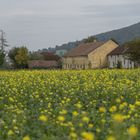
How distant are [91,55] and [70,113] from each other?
8011 centimetres

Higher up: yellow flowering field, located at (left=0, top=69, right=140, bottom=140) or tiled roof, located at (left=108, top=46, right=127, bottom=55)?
tiled roof, located at (left=108, top=46, right=127, bottom=55)

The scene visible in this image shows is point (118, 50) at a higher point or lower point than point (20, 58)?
higher

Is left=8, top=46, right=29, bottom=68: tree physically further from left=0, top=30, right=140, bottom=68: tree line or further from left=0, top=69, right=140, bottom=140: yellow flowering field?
left=0, top=69, right=140, bottom=140: yellow flowering field

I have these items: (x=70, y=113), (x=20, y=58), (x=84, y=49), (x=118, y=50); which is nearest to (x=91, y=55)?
(x=84, y=49)

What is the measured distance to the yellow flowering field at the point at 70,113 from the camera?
17.1 ft

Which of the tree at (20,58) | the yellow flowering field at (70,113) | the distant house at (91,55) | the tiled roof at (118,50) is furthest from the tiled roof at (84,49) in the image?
the yellow flowering field at (70,113)

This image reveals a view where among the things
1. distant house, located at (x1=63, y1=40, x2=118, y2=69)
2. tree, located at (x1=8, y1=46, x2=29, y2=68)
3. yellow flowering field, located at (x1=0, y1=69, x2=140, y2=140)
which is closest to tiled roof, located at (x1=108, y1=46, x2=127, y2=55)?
distant house, located at (x1=63, y1=40, x2=118, y2=69)

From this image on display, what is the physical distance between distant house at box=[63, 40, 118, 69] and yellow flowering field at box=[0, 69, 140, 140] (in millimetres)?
73171

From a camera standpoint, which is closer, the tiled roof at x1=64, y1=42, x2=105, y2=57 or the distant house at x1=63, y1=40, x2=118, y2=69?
the distant house at x1=63, y1=40, x2=118, y2=69

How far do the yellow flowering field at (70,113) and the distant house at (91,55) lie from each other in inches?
2881

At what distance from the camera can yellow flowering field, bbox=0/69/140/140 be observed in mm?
5223

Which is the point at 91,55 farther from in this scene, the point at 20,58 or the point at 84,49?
the point at 20,58

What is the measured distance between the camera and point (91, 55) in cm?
8831

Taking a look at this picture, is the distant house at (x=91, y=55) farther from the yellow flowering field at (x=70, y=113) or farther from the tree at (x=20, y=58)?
the yellow flowering field at (x=70, y=113)
